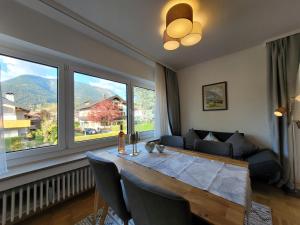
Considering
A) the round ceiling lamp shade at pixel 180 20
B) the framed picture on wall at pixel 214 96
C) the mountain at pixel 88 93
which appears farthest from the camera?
the framed picture on wall at pixel 214 96

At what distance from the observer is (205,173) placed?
1022 mm

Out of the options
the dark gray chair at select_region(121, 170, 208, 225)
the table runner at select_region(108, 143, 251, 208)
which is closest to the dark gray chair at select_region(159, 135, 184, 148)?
the table runner at select_region(108, 143, 251, 208)

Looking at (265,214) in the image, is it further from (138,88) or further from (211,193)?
(138,88)

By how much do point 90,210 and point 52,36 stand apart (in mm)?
2183

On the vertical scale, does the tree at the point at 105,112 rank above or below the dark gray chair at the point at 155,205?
above

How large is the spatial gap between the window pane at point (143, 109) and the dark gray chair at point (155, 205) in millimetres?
2268

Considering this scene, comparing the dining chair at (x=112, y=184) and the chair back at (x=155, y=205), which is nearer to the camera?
the chair back at (x=155, y=205)

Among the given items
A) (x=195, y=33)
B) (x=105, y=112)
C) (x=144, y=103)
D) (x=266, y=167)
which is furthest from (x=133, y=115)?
(x=266, y=167)

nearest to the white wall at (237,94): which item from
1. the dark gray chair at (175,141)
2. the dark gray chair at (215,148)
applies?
the dark gray chair at (175,141)

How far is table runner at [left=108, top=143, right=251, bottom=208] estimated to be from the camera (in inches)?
31.0

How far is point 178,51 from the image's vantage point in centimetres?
263

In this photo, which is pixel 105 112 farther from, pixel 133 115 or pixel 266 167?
pixel 266 167

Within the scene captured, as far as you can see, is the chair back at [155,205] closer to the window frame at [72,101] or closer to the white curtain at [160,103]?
the window frame at [72,101]

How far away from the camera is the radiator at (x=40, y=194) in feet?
4.57
